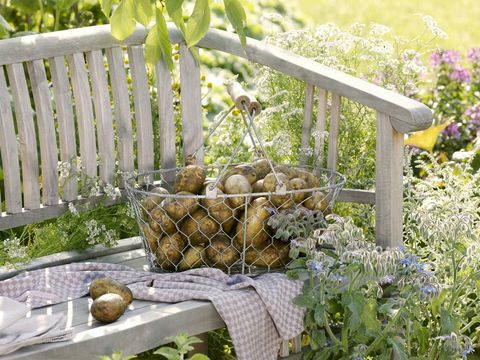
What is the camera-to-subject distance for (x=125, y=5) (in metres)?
2.63

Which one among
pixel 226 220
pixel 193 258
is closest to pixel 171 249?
pixel 193 258

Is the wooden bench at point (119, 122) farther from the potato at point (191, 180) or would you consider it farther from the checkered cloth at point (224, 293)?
the potato at point (191, 180)

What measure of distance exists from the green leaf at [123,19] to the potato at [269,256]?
0.74m

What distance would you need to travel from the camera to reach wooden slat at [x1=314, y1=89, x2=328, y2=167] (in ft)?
10.7

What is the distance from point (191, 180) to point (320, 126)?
576mm

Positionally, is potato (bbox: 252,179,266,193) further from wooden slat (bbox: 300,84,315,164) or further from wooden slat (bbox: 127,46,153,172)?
wooden slat (bbox: 127,46,153,172)

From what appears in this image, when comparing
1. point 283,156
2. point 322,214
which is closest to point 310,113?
point 283,156

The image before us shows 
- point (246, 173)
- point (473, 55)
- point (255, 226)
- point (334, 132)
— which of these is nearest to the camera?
point (255, 226)

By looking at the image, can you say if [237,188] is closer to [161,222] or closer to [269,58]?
[161,222]

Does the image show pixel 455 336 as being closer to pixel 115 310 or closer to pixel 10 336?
pixel 115 310

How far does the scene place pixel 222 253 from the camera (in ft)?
9.50

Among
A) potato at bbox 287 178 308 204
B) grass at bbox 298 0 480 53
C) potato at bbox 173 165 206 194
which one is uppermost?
grass at bbox 298 0 480 53

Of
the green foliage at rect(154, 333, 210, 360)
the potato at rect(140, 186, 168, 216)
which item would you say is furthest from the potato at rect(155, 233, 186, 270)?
the green foliage at rect(154, 333, 210, 360)

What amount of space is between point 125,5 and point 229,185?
63 cm
